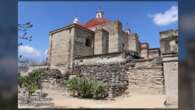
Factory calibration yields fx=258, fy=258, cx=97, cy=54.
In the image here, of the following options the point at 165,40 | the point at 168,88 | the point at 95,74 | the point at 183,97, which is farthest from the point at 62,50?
the point at 183,97

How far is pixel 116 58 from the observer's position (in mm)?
9594

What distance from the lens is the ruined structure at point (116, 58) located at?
751 cm

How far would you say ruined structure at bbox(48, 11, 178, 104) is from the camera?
7509 millimetres

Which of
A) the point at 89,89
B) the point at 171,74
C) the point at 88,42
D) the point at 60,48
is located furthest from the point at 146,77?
the point at 88,42

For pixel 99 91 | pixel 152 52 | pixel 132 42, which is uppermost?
pixel 132 42

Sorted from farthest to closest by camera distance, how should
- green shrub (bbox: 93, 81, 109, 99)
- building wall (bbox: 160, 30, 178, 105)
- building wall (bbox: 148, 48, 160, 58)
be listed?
building wall (bbox: 148, 48, 160, 58) → green shrub (bbox: 93, 81, 109, 99) → building wall (bbox: 160, 30, 178, 105)

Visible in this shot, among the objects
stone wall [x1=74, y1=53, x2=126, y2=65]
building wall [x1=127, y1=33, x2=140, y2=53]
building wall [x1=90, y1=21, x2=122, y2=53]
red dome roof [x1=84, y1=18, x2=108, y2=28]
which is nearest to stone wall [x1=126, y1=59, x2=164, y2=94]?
stone wall [x1=74, y1=53, x2=126, y2=65]

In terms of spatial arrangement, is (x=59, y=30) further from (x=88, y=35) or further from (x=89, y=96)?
(x=89, y=96)

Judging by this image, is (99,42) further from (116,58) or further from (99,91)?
(99,91)

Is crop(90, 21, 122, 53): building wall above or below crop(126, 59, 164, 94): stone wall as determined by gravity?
above

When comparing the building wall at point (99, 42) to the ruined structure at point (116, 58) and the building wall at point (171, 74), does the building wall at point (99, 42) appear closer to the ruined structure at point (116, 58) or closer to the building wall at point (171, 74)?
the ruined structure at point (116, 58)

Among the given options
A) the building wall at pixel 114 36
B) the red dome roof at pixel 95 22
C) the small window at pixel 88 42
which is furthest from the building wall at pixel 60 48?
the red dome roof at pixel 95 22

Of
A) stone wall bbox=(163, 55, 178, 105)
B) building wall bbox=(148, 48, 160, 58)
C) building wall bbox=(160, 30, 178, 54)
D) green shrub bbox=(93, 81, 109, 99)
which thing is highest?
building wall bbox=(160, 30, 178, 54)

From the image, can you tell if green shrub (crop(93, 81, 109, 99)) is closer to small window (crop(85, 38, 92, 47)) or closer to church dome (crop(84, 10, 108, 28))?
small window (crop(85, 38, 92, 47))
